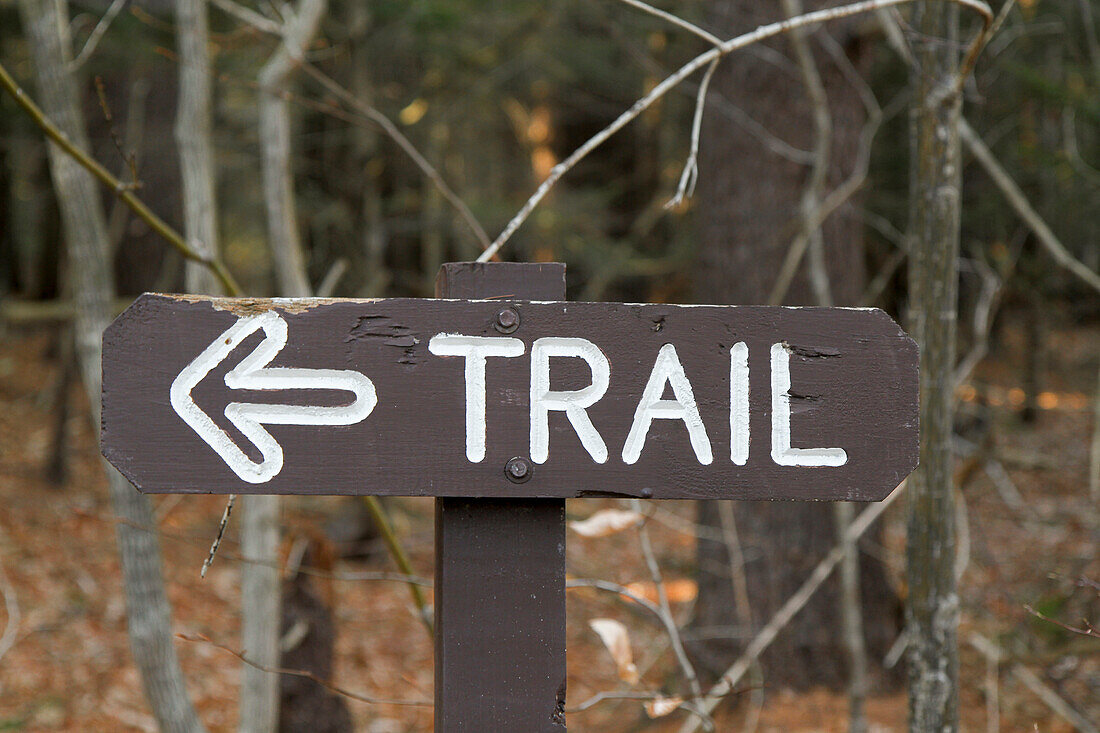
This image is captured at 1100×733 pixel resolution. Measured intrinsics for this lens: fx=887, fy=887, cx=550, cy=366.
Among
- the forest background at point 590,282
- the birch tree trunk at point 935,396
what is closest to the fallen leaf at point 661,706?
the forest background at point 590,282

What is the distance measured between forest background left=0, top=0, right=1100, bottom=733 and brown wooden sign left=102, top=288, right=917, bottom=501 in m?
0.28

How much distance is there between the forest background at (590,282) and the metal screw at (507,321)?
0.20m

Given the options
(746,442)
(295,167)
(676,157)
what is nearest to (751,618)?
(746,442)

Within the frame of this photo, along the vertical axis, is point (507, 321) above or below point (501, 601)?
above

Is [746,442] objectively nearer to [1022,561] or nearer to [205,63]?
[205,63]

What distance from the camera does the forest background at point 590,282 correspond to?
2375mm

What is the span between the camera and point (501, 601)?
134cm

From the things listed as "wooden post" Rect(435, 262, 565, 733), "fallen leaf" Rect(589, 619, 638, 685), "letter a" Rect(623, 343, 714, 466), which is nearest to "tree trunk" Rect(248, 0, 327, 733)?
"fallen leaf" Rect(589, 619, 638, 685)

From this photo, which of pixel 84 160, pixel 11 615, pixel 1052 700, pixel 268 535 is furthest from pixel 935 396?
pixel 11 615

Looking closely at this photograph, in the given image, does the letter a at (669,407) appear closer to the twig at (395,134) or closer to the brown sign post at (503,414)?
the brown sign post at (503,414)

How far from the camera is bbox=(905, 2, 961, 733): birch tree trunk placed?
5.77ft

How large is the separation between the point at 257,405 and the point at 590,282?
818cm

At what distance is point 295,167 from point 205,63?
5.82 metres

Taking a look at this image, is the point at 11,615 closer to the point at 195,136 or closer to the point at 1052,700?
the point at 195,136
